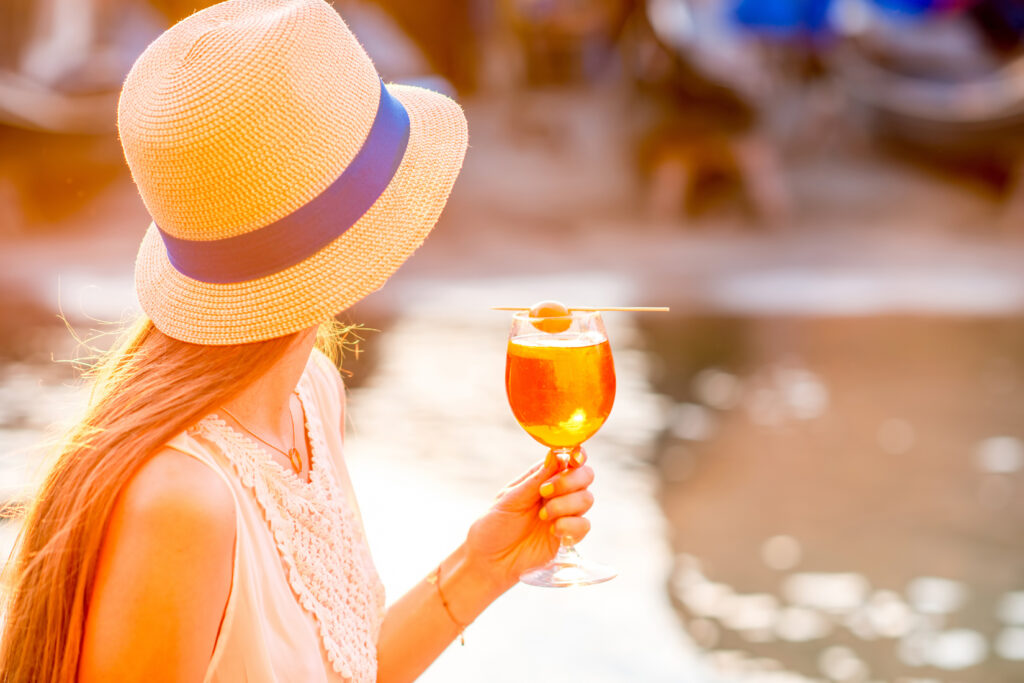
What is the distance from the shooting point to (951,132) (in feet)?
41.3

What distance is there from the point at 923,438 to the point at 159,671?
4.93 metres

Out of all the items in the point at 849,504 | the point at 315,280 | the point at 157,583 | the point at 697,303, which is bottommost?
the point at 157,583

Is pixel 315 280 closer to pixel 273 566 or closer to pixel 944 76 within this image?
pixel 273 566

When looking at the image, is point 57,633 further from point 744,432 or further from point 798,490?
point 744,432

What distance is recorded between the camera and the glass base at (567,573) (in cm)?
145

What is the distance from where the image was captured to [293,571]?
130cm

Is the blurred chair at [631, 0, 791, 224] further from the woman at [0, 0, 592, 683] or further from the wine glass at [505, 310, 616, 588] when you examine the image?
the woman at [0, 0, 592, 683]

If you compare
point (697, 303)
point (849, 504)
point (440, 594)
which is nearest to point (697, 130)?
point (697, 303)

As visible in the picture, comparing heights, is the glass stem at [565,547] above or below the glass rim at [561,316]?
below

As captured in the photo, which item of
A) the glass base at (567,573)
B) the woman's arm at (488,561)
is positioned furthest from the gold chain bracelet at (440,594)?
the glass base at (567,573)

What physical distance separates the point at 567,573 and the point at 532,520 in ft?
0.26

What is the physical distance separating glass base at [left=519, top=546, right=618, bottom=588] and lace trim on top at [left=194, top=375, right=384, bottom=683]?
215 mm

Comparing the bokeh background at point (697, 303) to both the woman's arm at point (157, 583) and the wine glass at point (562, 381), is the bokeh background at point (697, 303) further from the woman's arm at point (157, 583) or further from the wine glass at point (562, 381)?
the wine glass at point (562, 381)

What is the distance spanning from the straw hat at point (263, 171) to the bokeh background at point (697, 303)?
29 centimetres
